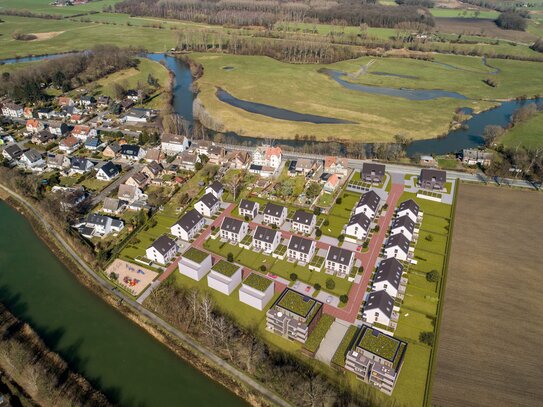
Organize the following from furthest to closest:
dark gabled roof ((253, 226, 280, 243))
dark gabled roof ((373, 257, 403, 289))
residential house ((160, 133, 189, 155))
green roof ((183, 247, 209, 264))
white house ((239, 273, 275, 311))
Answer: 1. residential house ((160, 133, 189, 155))
2. dark gabled roof ((253, 226, 280, 243))
3. green roof ((183, 247, 209, 264))
4. dark gabled roof ((373, 257, 403, 289))
5. white house ((239, 273, 275, 311))

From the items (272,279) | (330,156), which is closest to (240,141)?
(330,156)

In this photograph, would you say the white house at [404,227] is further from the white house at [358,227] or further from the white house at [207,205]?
the white house at [207,205]

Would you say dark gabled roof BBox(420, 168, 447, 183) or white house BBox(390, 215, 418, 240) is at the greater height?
dark gabled roof BBox(420, 168, 447, 183)

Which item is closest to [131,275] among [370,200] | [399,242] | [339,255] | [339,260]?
[339,260]

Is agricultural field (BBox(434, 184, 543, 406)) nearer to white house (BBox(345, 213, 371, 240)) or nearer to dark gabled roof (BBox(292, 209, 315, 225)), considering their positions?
white house (BBox(345, 213, 371, 240))

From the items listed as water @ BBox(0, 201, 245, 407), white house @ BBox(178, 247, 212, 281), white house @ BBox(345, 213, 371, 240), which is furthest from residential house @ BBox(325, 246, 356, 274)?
water @ BBox(0, 201, 245, 407)

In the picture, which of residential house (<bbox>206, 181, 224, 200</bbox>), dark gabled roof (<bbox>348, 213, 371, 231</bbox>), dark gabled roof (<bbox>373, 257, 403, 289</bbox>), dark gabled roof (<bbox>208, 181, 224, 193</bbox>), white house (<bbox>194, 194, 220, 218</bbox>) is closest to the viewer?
dark gabled roof (<bbox>373, 257, 403, 289</bbox>)

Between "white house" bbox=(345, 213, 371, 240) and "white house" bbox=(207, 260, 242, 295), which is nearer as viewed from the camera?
"white house" bbox=(207, 260, 242, 295)

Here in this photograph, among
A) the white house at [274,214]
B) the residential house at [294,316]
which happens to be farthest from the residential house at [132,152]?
the residential house at [294,316]
